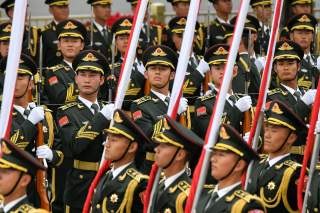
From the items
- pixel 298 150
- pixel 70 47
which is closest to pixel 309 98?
pixel 298 150

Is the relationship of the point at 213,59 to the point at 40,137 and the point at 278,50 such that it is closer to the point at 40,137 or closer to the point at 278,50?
the point at 278,50

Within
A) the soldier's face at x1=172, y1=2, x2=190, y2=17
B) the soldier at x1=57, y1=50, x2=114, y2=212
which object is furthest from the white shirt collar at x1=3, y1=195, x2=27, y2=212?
the soldier's face at x1=172, y1=2, x2=190, y2=17

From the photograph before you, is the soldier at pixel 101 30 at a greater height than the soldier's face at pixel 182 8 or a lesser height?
lesser

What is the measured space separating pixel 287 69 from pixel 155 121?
194cm

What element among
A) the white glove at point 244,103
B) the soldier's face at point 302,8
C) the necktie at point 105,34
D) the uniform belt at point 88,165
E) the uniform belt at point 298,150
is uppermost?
the soldier's face at point 302,8

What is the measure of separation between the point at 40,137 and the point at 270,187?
3.24 metres

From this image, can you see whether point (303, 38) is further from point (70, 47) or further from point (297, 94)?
point (70, 47)

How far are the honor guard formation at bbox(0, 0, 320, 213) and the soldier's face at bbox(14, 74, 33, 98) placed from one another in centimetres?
2

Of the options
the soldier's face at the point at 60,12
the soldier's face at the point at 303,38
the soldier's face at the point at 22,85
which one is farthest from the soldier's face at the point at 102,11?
the soldier's face at the point at 22,85

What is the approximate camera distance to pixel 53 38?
21.5m

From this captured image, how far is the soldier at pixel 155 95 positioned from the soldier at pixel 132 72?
83 cm

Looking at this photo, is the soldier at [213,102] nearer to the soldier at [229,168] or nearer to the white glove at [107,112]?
the white glove at [107,112]

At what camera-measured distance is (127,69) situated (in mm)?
15547

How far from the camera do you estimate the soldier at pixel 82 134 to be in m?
17.2
